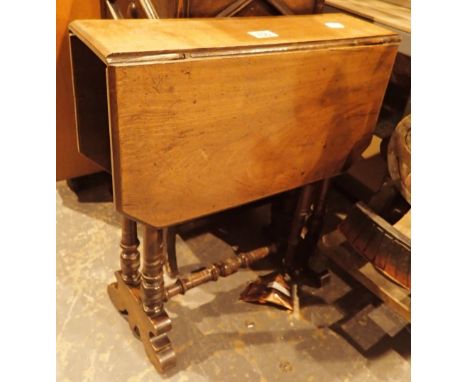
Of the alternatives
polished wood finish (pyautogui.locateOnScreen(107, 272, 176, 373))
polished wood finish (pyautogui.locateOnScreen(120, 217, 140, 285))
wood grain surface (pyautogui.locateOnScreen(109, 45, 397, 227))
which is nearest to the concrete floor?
polished wood finish (pyautogui.locateOnScreen(107, 272, 176, 373))

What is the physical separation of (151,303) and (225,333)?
32cm

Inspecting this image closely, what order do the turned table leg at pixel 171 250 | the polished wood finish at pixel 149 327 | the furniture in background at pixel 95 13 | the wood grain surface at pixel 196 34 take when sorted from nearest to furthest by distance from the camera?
the wood grain surface at pixel 196 34 < the furniture in background at pixel 95 13 < the polished wood finish at pixel 149 327 < the turned table leg at pixel 171 250

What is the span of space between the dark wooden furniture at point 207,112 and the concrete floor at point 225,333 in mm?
107

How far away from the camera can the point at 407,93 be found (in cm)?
194

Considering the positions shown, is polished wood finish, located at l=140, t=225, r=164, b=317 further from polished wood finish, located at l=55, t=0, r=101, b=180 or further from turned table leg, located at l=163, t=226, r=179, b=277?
polished wood finish, located at l=55, t=0, r=101, b=180

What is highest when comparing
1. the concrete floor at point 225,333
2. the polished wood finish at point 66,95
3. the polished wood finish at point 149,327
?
the polished wood finish at point 66,95

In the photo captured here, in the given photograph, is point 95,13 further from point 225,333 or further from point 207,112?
point 225,333

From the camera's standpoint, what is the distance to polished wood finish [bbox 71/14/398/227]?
0.98 meters

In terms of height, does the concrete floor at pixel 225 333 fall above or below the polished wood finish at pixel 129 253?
below

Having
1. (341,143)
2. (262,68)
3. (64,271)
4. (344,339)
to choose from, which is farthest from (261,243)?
(262,68)

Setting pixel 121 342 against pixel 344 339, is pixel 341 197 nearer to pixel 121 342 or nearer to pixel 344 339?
pixel 344 339

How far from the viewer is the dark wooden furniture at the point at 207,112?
987mm

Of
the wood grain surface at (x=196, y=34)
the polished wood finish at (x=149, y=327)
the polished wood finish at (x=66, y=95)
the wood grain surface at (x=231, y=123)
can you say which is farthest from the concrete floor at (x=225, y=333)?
the wood grain surface at (x=196, y=34)

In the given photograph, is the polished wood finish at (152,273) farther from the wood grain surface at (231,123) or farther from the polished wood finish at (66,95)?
the polished wood finish at (66,95)
